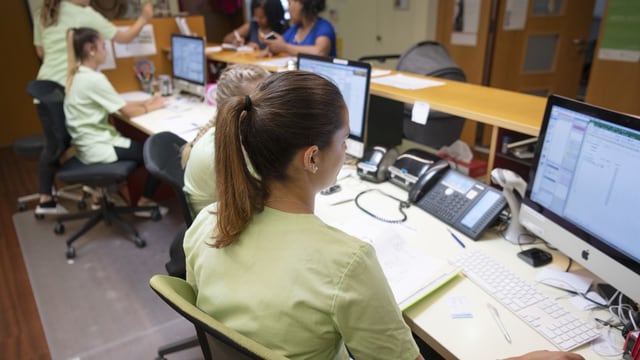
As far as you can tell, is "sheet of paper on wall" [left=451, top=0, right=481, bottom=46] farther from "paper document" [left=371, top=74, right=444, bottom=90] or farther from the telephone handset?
the telephone handset

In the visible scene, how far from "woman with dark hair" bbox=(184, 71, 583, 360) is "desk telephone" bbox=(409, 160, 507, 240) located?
0.56 meters

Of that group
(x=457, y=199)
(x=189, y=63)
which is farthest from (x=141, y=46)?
(x=457, y=199)

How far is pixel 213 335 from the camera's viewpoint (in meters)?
0.68

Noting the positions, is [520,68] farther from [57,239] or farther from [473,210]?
[57,239]

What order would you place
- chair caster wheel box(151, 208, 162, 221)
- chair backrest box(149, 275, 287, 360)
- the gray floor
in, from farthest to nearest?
chair caster wheel box(151, 208, 162, 221), the gray floor, chair backrest box(149, 275, 287, 360)

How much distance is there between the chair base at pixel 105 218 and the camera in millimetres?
2684

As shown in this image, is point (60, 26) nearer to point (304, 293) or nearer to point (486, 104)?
point (486, 104)

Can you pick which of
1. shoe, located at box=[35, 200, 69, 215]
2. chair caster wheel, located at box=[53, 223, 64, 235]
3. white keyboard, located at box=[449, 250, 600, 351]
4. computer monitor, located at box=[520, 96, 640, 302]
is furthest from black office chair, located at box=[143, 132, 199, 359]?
shoe, located at box=[35, 200, 69, 215]

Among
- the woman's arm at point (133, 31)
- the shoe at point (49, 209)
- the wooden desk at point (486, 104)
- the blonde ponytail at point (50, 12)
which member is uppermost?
the blonde ponytail at point (50, 12)

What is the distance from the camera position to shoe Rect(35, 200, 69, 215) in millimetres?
3020

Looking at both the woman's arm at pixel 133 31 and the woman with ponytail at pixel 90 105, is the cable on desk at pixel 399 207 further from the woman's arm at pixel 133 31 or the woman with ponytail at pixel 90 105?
the woman's arm at pixel 133 31

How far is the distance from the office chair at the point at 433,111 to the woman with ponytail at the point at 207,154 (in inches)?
37.0

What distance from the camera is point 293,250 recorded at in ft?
2.52

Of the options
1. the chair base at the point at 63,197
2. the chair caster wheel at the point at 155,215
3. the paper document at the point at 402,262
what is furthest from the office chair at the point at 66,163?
the paper document at the point at 402,262
